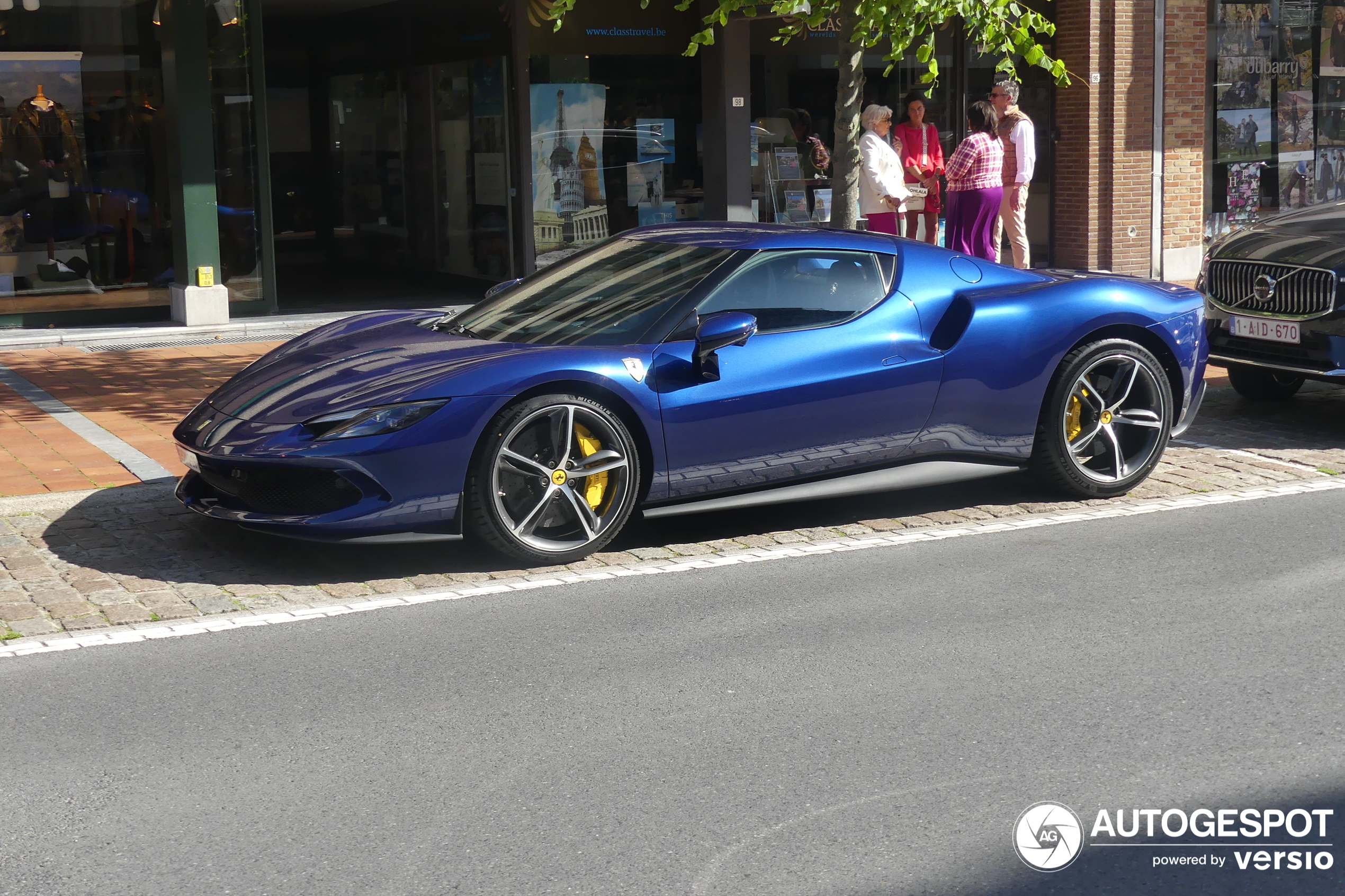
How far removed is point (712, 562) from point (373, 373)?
62.0 inches

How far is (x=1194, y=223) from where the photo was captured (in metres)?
17.1

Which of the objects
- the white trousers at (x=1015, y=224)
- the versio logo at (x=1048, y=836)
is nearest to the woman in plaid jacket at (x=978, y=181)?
the white trousers at (x=1015, y=224)

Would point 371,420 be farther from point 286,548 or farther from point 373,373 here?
point 286,548

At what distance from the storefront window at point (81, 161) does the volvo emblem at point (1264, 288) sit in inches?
396

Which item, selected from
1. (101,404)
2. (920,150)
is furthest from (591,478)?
(920,150)

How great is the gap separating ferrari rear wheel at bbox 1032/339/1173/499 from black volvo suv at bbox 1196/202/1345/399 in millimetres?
1808

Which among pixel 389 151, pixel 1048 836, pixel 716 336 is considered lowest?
pixel 1048 836

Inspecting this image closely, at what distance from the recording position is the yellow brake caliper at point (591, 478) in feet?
19.9

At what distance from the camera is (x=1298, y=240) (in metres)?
8.96

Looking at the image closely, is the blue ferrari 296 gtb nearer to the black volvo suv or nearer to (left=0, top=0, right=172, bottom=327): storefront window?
the black volvo suv

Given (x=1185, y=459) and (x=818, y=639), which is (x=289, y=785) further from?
(x=1185, y=459)

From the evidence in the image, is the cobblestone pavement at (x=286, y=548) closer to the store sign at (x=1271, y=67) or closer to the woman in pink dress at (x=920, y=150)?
the woman in pink dress at (x=920, y=150)

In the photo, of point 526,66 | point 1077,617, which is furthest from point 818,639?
point 526,66

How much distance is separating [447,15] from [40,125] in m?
4.74
